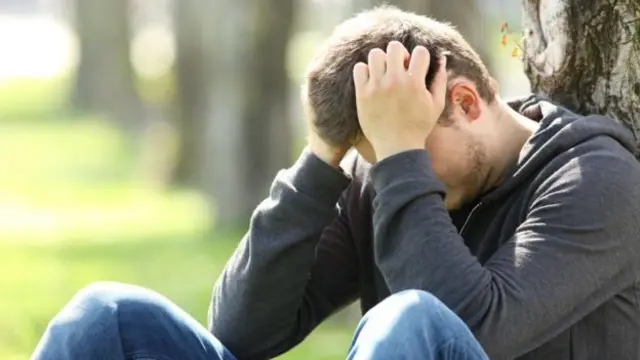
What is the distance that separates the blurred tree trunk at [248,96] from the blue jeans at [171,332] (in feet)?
25.6

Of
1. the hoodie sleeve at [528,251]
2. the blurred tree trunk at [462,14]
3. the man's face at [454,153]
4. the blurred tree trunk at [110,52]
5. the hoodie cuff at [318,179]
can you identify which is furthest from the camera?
the blurred tree trunk at [110,52]

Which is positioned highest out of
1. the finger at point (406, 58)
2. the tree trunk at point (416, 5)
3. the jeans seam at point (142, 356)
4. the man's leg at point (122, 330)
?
the finger at point (406, 58)

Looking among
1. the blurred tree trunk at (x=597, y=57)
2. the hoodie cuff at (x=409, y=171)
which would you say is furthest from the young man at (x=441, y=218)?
the blurred tree trunk at (x=597, y=57)

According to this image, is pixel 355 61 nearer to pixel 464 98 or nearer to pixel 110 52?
pixel 464 98

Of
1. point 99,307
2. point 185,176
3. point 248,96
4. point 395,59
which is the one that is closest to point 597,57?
point 395,59

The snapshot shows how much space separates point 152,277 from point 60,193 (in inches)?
227

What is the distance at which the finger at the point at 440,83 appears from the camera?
3658 mm

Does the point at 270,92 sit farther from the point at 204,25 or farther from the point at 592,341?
the point at 592,341

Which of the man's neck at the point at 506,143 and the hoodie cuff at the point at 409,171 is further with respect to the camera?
the man's neck at the point at 506,143

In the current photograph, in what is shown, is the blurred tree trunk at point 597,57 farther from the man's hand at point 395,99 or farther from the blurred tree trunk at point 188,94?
the blurred tree trunk at point 188,94

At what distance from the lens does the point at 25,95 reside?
32.8m

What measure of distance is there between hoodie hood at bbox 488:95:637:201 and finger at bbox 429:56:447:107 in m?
0.24

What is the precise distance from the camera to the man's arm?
151 inches

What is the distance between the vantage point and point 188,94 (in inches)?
604
